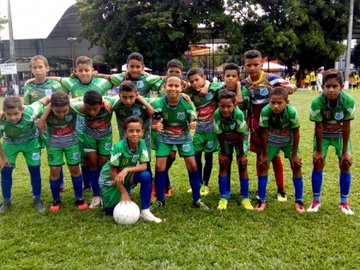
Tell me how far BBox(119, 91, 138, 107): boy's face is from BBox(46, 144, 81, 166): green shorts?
79cm

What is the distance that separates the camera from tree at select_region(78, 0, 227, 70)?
25.3 m

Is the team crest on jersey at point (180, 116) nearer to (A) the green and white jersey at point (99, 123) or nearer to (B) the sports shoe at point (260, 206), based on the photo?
(A) the green and white jersey at point (99, 123)

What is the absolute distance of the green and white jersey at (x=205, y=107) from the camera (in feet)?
15.5

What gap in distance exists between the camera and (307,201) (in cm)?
458

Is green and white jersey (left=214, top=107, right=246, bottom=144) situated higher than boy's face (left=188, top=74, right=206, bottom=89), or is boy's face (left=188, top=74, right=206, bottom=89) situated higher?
boy's face (left=188, top=74, right=206, bottom=89)

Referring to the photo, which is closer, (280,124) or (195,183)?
(280,124)

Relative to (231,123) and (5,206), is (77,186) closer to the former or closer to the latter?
(5,206)

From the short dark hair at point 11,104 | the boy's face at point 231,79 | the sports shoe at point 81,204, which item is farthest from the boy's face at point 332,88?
the short dark hair at point 11,104

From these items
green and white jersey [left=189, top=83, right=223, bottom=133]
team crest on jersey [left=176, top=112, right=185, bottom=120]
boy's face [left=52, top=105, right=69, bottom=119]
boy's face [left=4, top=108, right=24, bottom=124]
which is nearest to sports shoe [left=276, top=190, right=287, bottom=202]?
green and white jersey [left=189, top=83, right=223, bottom=133]

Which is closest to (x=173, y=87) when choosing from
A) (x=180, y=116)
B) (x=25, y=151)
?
(x=180, y=116)

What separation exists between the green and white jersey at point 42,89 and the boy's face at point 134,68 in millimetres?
955

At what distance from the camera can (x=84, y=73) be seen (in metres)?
4.70

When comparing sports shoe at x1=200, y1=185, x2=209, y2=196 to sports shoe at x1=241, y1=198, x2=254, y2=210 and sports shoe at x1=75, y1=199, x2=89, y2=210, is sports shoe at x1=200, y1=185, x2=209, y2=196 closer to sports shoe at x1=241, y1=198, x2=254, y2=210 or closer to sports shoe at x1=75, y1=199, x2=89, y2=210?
sports shoe at x1=241, y1=198, x2=254, y2=210

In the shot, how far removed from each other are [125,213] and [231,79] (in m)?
1.88
